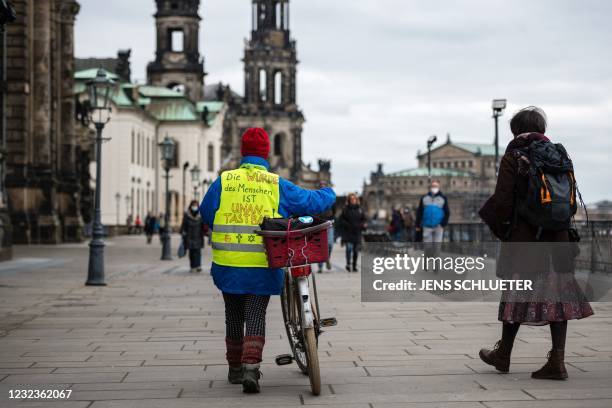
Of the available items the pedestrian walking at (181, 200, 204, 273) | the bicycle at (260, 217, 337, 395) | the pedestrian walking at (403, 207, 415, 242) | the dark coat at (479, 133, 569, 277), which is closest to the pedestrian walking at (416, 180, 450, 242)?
the pedestrian walking at (181, 200, 204, 273)

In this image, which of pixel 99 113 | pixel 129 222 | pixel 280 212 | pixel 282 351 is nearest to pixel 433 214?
pixel 99 113

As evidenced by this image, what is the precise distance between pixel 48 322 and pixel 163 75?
332ft

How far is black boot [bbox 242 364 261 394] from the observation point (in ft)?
25.2

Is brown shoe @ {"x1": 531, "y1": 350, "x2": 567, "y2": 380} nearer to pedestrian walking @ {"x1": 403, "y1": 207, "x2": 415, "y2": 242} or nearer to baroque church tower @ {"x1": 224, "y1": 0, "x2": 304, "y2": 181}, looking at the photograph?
pedestrian walking @ {"x1": 403, "y1": 207, "x2": 415, "y2": 242}

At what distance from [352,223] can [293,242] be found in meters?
18.5

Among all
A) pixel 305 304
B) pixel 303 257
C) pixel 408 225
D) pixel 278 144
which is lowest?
pixel 305 304

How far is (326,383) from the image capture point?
325 inches

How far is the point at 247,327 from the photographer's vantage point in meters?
7.97

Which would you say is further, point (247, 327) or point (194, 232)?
point (194, 232)

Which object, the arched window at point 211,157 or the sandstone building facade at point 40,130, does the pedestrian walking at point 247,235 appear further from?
the arched window at point 211,157

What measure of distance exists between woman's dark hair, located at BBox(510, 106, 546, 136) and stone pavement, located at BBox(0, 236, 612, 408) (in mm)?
1802

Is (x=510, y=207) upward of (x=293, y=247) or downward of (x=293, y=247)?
upward

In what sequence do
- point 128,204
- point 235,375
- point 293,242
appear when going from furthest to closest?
point 128,204, point 235,375, point 293,242

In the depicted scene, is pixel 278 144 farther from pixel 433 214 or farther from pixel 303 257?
pixel 303 257
